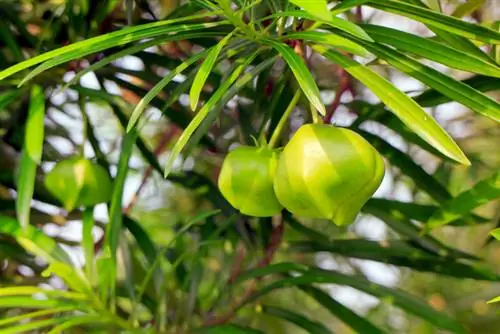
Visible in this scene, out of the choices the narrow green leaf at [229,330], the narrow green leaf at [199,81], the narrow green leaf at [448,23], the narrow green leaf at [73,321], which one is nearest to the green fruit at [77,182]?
the narrow green leaf at [73,321]

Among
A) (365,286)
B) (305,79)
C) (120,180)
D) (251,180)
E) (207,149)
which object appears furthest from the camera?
(207,149)

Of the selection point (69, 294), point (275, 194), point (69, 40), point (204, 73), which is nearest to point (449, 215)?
point (275, 194)

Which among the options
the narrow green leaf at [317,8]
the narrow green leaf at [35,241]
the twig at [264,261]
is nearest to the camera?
the narrow green leaf at [317,8]

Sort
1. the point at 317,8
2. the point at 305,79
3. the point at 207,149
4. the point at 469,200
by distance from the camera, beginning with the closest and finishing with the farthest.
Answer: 1. the point at 317,8
2. the point at 305,79
3. the point at 469,200
4. the point at 207,149

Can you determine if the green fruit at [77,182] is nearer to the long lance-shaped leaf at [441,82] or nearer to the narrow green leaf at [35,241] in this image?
the narrow green leaf at [35,241]

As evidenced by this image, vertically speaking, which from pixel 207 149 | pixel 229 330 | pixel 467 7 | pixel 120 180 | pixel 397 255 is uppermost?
pixel 467 7

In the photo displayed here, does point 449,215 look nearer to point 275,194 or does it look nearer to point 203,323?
point 275,194

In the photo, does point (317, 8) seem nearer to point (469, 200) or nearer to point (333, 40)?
point (333, 40)

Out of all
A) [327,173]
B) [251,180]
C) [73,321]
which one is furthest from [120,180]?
[327,173]
